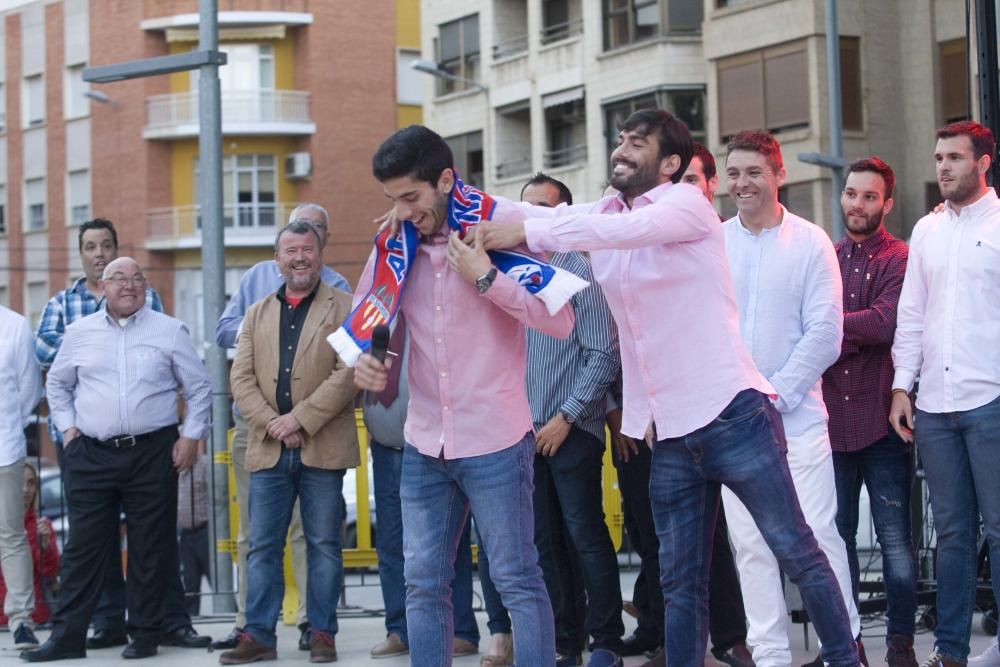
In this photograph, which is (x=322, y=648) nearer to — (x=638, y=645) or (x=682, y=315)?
(x=638, y=645)

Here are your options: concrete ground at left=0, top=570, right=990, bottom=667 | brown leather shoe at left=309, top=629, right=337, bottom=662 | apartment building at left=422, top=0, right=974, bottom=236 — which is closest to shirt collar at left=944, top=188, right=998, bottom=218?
concrete ground at left=0, top=570, right=990, bottom=667


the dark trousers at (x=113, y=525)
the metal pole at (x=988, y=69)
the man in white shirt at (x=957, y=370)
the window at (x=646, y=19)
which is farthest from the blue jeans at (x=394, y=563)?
the window at (x=646, y=19)

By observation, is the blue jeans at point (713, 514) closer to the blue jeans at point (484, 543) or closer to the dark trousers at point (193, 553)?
the blue jeans at point (484, 543)

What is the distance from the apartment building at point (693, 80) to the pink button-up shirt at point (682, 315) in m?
25.6

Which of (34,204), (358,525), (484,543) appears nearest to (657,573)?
(484,543)

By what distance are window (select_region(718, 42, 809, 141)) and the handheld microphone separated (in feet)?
98.0

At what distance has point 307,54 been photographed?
163ft

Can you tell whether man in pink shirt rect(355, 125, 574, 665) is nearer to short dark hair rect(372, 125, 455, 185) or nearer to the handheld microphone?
short dark hair rect(372, 125, 455, 185)

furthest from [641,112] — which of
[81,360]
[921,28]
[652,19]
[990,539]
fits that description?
[652,19]

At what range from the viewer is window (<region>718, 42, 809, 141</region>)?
34375 millimetres

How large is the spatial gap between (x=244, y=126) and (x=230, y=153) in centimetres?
→ 117

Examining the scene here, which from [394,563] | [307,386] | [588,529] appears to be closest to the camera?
[588,529]

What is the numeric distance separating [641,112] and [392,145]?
3.20ft

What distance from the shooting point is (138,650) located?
8711mm
